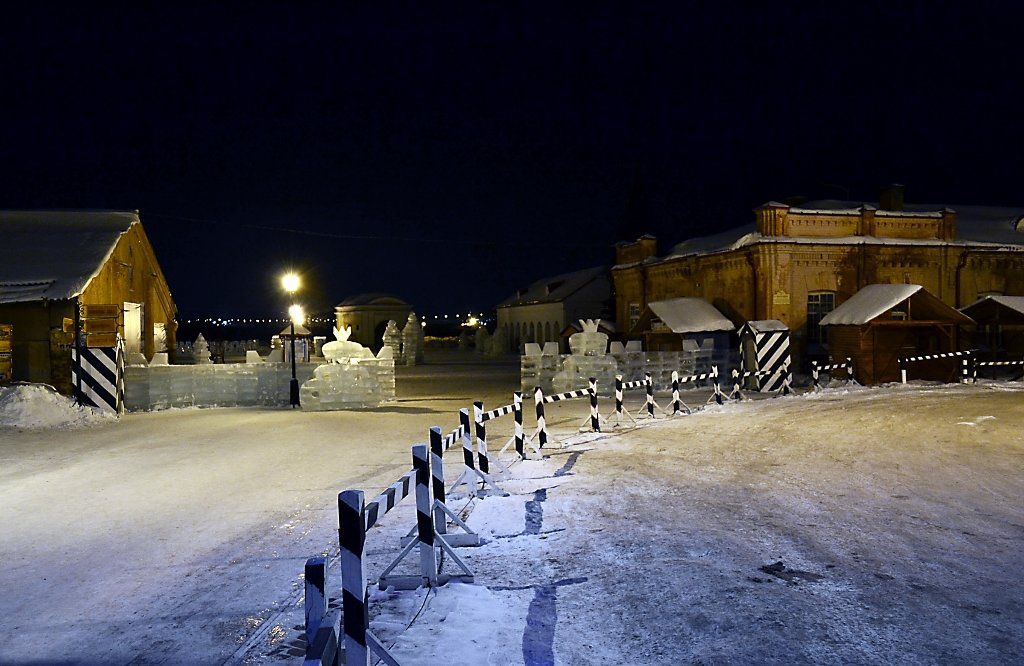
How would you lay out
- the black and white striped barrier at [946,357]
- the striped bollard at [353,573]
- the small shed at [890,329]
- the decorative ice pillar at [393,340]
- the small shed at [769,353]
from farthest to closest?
the decorative ice pillar at [393,340]
the small shed at [890,329]
the black and white striped barrier at [946,357]
the small shed at [769,353]
the striped bollard at [353,573]

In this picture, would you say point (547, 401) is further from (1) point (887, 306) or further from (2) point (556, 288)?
(2) point (556, 288)

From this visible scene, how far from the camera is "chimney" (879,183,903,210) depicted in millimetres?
33625

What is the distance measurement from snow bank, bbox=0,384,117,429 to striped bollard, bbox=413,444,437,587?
1364cm

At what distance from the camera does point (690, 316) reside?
96.9ft

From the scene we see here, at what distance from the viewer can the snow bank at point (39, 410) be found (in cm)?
1694

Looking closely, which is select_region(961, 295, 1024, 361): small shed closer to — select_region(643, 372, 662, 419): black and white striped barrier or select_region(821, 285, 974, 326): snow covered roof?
select_region(821, 285, 974, 326): snow covered roof

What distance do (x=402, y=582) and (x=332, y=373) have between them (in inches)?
576

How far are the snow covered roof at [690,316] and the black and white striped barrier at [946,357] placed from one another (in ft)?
19.7

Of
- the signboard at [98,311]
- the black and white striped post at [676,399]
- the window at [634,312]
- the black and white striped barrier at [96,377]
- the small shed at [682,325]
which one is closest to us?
the black and white striped post at [676,399]

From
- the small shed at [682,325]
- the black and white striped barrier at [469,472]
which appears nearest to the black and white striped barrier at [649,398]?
the black and white striped barrier at [469,472]

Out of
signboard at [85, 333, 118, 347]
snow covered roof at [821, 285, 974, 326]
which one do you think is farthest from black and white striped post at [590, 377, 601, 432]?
snow covered roof at [821, 285, 974, 326]

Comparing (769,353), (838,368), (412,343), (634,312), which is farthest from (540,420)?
(412,343)

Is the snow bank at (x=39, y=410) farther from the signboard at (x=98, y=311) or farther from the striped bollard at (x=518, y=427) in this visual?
the striped bollard at (x=518, y=427)

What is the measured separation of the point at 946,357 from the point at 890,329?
195cm
